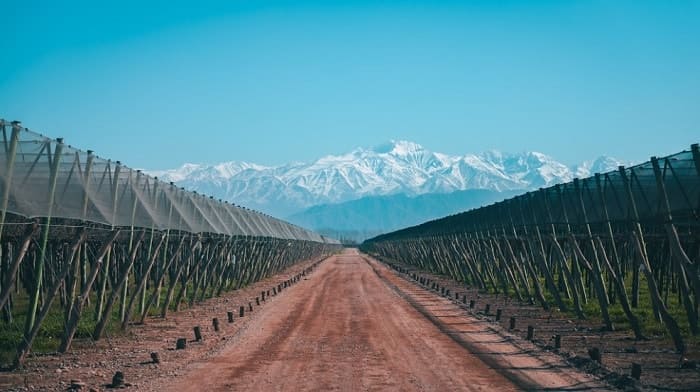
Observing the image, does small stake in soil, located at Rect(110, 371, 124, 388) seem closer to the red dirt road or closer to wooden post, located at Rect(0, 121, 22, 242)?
the red dirt road

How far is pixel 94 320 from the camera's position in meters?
25.4

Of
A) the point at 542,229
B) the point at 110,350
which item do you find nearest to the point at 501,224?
the point at 542,229

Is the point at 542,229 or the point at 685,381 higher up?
the point at 542,229

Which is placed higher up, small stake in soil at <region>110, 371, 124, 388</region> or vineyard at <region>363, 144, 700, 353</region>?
vineyard at <region>363, 144, 700, 353</region>

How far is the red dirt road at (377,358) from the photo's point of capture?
594 inches

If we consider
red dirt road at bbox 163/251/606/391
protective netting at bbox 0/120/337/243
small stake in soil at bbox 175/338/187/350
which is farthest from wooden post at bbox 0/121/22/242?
small stake in soil at bbox 175/338/187/350

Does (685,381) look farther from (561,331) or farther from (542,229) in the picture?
(542,229)

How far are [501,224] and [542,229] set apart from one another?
6.53 meters

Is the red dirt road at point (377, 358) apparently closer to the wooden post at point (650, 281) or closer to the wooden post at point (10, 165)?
the wooden post at point (650, 281)

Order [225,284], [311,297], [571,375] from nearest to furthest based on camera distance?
[571,375], [311,297], [225,284]

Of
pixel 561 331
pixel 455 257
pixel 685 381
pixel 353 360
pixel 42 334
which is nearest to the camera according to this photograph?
pixel 685 381

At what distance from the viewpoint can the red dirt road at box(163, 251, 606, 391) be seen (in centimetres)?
1509

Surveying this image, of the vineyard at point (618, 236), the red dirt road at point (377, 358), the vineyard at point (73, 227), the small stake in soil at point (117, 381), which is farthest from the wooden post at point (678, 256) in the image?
the vineyard at point (73, 227)

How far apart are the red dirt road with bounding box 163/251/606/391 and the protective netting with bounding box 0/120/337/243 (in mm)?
5262
